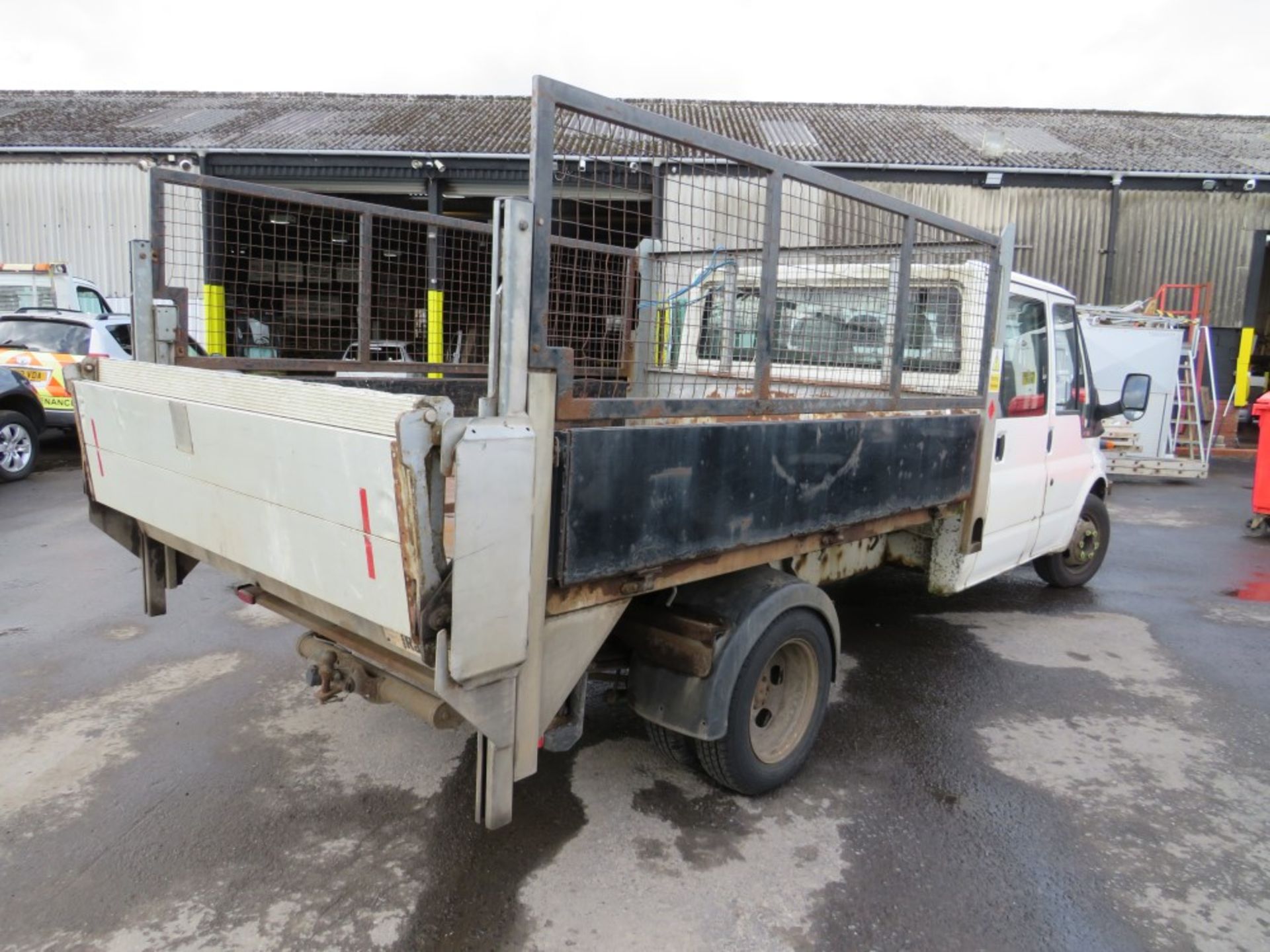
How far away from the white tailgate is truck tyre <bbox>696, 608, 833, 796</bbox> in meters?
1.44

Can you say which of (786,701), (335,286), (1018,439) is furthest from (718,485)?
(335,286)

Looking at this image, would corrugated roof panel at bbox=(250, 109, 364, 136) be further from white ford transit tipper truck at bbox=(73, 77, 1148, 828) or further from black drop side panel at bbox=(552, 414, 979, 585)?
black drop side panel at bbox=(552, 414, 979, 585)

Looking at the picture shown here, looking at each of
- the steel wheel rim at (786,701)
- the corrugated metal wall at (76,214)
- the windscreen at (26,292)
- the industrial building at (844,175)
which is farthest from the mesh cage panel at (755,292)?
the corrugated metal wall at (76,214)

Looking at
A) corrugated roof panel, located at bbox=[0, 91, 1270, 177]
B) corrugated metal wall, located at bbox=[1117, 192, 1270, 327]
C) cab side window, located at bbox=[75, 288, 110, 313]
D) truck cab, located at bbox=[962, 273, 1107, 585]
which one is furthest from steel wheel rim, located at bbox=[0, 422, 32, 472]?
corrugated metal wall, located at bbox=[1117, 192, 1270, 327]

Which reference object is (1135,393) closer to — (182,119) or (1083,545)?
(1083,545)

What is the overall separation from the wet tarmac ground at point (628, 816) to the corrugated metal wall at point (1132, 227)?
45.4ft

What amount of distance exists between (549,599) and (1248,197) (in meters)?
20.2

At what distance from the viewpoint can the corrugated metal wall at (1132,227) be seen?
17.1m

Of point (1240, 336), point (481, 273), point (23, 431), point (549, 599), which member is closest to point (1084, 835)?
point (549, 599)

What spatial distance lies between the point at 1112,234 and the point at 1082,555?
13326mm

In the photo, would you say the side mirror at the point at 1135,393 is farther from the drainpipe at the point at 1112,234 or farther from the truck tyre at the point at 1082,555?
the drainpipe at the point at 1112,234

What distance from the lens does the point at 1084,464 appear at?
603cm

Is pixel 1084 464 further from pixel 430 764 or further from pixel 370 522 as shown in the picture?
pixel 370 522

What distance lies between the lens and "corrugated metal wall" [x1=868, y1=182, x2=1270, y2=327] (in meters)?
17.1
